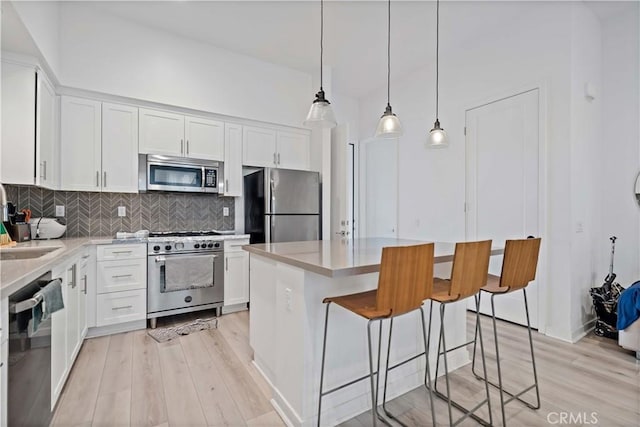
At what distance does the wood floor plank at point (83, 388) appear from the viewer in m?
1.70

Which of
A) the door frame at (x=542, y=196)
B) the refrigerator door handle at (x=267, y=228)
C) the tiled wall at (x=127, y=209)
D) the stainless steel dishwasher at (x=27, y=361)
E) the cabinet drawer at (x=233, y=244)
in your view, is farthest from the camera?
the refrigerator door handle at (x=267, y=228)

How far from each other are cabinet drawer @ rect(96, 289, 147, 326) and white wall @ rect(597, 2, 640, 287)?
4656mm

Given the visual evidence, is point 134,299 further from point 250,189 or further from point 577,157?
point 577,157

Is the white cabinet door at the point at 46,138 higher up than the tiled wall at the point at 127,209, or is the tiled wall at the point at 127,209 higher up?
the white cabinet door at the point at 46,138

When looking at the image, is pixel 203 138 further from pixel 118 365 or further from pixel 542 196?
pixel 542 196

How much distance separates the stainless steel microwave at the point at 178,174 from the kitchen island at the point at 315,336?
71.4 inches

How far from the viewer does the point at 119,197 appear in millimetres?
3402

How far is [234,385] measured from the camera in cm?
203

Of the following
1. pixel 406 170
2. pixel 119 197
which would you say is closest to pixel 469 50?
pixel 406 170

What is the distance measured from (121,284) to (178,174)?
128cm

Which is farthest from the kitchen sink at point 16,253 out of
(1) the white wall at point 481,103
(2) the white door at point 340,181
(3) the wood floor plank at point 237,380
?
(1) the white wall at point 481,103

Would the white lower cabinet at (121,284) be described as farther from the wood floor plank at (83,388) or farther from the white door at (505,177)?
the white door at (505,177)

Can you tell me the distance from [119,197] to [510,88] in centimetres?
440

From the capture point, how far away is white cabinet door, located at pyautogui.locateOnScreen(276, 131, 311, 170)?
4152 millimetres
